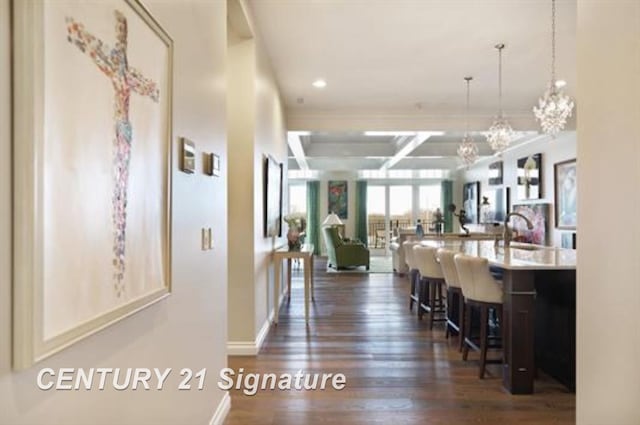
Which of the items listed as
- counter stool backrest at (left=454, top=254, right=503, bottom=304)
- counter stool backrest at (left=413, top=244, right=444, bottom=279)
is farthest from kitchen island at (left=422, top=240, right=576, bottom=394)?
counter stool backrest at (left=413, top=244, right=444, bottom=279)

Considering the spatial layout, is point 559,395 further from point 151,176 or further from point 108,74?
point 108,74

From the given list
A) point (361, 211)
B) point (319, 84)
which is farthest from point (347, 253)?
point (319, 84)

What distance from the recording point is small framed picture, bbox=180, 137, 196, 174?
1.77 m

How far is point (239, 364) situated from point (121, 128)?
2.71 m

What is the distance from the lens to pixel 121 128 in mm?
1187

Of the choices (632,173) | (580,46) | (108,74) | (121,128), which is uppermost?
(580,46)

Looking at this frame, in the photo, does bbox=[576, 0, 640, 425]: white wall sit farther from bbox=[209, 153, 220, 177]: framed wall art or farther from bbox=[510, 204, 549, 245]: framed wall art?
bbox=[510, 204, 549, 245]: framed wall art

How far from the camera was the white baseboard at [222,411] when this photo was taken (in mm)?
2325

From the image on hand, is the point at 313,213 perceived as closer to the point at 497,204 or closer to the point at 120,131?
the point at 497,204

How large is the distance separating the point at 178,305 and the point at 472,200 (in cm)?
1150

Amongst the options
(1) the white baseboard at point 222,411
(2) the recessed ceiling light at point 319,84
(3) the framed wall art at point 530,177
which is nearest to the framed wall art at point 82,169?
(1) the white baseboard at point 222,411

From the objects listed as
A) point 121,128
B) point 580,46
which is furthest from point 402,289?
point 121,128

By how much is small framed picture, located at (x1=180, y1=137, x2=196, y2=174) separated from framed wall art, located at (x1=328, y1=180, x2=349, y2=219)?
1152 cm

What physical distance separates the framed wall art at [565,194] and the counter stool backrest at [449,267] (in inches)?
181
